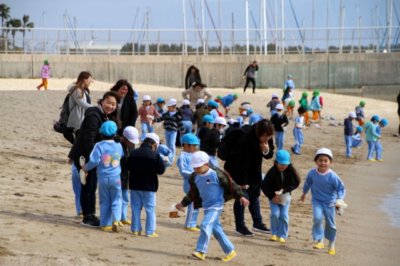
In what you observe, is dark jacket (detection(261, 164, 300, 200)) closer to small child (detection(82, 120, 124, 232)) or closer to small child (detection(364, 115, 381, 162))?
small child (detection(82, 120, 124, 232))

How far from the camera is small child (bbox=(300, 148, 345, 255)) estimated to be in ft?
34.8

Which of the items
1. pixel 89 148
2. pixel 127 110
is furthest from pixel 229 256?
pixel 127 110

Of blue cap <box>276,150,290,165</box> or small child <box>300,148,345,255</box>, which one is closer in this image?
small child <box>300,148,345,255</box>

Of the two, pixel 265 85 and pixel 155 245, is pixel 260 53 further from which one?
pixel 155 245

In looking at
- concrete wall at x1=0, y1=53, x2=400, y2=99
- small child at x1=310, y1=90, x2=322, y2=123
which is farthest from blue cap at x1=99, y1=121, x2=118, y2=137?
concrete wall at x1=0, y1=53, x2=400, y2=99

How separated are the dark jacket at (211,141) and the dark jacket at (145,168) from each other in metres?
2.43

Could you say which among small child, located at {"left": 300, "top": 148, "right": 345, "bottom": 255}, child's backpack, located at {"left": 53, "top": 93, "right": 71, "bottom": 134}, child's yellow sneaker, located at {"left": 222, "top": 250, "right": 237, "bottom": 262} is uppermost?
child's backpack, located at {"left": 53, "top": 93, "right": 71, "bottom": 134}

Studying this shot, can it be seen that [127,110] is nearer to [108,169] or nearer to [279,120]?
[108,169]

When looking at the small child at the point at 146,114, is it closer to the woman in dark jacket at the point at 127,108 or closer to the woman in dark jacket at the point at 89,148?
the woman in dark jacket at the point at 127,108

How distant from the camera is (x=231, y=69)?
41531 millimetres

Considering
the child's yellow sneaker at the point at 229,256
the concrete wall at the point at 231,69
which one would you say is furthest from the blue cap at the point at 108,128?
the concrete wall at the point at 231,69

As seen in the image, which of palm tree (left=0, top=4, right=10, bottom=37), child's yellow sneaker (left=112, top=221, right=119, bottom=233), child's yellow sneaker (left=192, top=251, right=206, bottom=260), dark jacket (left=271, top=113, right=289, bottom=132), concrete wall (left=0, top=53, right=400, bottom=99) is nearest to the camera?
child's yellow sneaker (left=192, top=251, right=206, bottom=260)

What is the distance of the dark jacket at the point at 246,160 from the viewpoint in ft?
36.7

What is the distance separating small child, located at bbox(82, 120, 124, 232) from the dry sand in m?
0.27
